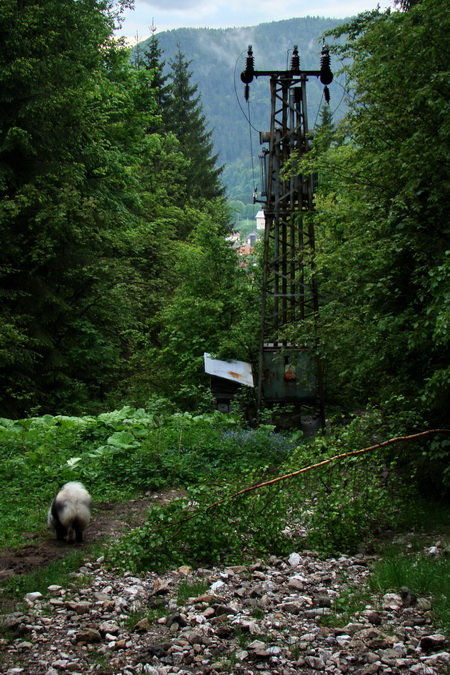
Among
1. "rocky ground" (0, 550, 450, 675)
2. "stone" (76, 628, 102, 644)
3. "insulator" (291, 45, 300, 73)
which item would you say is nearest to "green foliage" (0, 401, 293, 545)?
"rocky ground" (0, 550, 450, 675)

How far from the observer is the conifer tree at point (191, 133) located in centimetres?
4741

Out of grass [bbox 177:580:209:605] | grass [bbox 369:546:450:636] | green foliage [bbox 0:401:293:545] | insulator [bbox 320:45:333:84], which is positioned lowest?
green foliage [bbox 0:401:293:545]

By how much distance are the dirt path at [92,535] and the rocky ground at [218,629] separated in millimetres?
597

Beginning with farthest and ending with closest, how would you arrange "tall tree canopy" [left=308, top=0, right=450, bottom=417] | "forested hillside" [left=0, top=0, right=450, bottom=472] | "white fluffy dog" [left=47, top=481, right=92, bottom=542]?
1. "forested hillside" [left=0, top=0, right=450, bottom=472]
2. "tall tree canopy" [left=308, top=0, right=450, bottom=417]
3. "white fluffy dog" [left=47, top=481, right=92, bottom=542]

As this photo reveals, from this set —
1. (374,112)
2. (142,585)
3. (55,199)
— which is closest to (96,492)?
(142,585)

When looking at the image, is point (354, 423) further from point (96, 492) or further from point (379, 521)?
point (96, 492)

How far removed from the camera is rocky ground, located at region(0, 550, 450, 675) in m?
4.54

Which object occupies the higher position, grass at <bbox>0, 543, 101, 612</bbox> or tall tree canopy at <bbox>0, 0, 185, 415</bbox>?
tall tree canopy at <bbox>0, 0, 185, 415</bbox>

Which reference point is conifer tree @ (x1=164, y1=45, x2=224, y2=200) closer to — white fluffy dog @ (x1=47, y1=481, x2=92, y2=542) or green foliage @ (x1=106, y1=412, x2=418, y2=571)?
white fluffy dog @ (x1=47, y1=481, x2=92, y2=542)

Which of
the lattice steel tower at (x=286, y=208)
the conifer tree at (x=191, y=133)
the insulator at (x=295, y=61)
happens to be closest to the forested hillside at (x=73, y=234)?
the lattice steel tower at (x=286, y=208)

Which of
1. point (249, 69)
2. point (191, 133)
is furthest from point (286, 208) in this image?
point (191, 133)

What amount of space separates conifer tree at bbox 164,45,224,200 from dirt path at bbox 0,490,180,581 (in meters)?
39.3

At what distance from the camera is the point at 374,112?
9.72 metres

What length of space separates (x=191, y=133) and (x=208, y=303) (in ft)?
114
